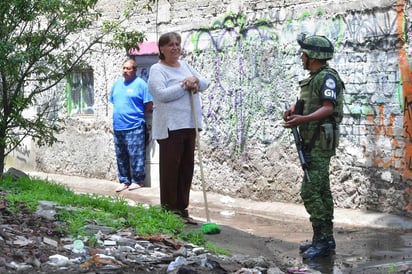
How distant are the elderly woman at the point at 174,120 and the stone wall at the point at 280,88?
2218mm

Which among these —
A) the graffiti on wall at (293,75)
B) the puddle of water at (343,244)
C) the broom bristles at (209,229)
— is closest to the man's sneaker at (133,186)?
the graffiti on wall at (293,75)

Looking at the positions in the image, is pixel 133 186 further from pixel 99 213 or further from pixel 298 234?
pixel 99 213

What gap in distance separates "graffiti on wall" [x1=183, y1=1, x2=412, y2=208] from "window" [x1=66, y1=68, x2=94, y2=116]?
269 cm

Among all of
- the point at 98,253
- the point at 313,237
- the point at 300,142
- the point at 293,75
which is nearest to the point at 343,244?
the point at 313,237

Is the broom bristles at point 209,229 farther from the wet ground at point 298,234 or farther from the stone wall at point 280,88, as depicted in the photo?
the stone wall at point 280,88

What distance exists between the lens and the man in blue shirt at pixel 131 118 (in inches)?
451

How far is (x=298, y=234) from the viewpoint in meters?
8.02

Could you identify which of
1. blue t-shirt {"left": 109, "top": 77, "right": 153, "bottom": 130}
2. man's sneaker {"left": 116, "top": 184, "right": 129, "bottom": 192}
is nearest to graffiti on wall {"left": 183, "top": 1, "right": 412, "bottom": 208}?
blue t-shirt {"left": 109, "top": 77, "right": 153, "bottom": 130}

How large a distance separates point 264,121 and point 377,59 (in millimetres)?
1943

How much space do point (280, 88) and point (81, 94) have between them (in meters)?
4.71

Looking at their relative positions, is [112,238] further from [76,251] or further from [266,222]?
[266,222]

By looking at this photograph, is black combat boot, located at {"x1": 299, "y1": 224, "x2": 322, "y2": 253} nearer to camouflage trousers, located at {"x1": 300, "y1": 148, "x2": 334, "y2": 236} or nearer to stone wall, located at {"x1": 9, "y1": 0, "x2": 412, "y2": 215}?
camouflage trousers, located at {"x1": 300, "y1": 148, "x2": 334, "y2": 236}

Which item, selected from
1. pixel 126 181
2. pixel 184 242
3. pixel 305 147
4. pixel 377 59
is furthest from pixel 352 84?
pixel 126 181

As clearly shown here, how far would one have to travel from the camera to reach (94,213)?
7.04 metres
